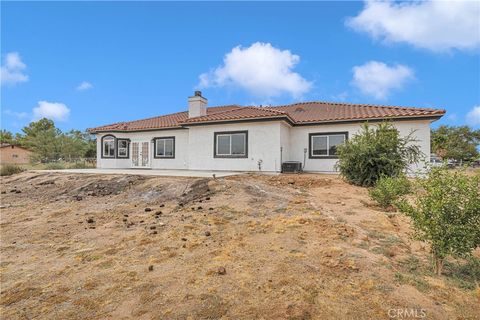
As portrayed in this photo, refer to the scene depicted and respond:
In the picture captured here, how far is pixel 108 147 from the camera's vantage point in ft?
63.9

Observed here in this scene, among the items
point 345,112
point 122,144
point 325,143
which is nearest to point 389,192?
point 325,143

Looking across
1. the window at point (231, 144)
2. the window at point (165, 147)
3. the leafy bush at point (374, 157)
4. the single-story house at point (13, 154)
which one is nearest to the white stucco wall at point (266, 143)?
the window at point (231, 144)

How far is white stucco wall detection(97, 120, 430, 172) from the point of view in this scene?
1306 cm

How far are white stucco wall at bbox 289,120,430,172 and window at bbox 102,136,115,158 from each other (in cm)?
1266

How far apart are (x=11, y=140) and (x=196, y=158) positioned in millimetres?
64789

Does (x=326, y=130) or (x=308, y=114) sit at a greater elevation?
(x=308, y=114)

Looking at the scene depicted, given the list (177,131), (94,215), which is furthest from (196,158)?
(94,215)

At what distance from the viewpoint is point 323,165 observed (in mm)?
14547

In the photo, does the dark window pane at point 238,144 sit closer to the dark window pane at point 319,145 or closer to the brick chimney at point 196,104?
the dark window pane at point 319,145

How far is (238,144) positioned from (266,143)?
1.64 m

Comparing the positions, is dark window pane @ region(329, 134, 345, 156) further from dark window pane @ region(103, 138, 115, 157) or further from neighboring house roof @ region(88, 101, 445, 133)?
dark window pane @ region(103, 138, 115, 157)

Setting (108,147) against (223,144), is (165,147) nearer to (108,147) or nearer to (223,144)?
(108,147)

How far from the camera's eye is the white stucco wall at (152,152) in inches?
683

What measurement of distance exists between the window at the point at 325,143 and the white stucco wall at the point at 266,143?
24 centimetres
